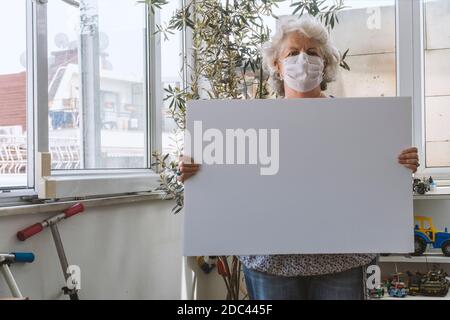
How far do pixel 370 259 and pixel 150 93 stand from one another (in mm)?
1660

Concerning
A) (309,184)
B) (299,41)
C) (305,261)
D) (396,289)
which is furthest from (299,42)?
(396,289)

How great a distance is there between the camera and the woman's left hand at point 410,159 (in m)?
1.36

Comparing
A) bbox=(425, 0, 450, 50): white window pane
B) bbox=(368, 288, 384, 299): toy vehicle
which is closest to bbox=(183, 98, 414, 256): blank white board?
bbox=(368, 288, 384, 299): toy vehicle

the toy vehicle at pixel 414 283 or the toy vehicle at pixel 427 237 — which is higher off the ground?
the toy vehicle at pixel 427 237

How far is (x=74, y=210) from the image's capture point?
179 cm

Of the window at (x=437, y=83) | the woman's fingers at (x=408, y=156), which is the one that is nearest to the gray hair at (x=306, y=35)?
the woman's fingers at (x=408, y=156)

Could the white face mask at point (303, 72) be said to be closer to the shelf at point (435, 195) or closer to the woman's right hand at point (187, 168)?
the woman's right hand at point (187, 168)

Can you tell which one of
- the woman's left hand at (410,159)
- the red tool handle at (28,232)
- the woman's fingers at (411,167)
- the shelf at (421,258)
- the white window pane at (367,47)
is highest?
the white window pane at (367,47)

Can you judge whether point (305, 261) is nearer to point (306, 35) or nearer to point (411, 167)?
point (411, 167)

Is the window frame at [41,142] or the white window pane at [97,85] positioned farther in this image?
the white window pane at [97,85]

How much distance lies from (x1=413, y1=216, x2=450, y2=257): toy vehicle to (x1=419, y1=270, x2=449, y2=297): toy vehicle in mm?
145

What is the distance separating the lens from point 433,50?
2.93 meters

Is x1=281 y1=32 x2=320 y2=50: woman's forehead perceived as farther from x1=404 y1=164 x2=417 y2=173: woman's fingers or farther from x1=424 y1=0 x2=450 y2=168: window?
x1=424 y1=0 x2=450 y2=168: window
